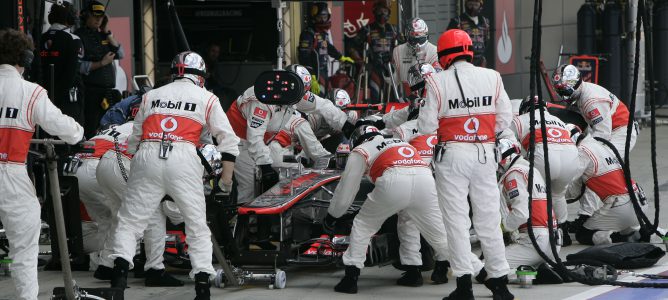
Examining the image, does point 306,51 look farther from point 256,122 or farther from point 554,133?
point 554,133

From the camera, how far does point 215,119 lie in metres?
9.82

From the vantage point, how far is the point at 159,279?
1052 centimetres

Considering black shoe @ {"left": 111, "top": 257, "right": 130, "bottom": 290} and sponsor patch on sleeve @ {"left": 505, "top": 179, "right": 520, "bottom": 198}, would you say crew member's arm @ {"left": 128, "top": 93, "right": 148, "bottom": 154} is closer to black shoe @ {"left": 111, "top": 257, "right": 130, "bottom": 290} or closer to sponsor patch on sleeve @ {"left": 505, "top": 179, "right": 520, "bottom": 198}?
black shoe @ {"left": 111, "top": 257, "right": 130, "bottom": 290}

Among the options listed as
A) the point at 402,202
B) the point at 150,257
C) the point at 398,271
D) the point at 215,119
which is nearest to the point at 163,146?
the point at 215,119

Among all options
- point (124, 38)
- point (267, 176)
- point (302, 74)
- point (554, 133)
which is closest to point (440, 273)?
point (267, 176)

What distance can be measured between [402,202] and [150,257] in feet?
6.89

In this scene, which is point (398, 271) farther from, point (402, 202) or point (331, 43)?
point (331, 43)

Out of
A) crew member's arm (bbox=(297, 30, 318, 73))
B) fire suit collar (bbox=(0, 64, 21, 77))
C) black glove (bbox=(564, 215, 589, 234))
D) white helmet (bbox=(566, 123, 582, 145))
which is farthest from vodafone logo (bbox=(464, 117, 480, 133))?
crew member's arm (bbox=(297, 30, 318, 73))

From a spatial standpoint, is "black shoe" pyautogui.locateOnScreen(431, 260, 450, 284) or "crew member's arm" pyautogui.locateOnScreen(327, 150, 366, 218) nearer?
"crew member's arm" pyautogui.locateOnScreen(327, 150, 366, 218)

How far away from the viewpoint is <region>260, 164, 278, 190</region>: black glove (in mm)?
11719

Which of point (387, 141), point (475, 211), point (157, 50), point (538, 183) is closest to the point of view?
point (475, 211)

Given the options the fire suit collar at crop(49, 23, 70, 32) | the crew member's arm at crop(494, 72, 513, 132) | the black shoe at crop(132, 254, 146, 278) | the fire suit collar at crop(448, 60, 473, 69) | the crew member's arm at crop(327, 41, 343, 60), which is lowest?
the black shoe at crop(132, 254, 146, 278)

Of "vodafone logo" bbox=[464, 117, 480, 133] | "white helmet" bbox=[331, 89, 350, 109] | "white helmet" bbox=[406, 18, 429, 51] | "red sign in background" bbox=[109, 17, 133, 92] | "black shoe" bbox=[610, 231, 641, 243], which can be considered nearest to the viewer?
"vodafone logo" bbox=[464, 117, 480, 133]

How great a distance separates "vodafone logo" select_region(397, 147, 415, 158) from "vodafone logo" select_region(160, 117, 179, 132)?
176 centimetres
